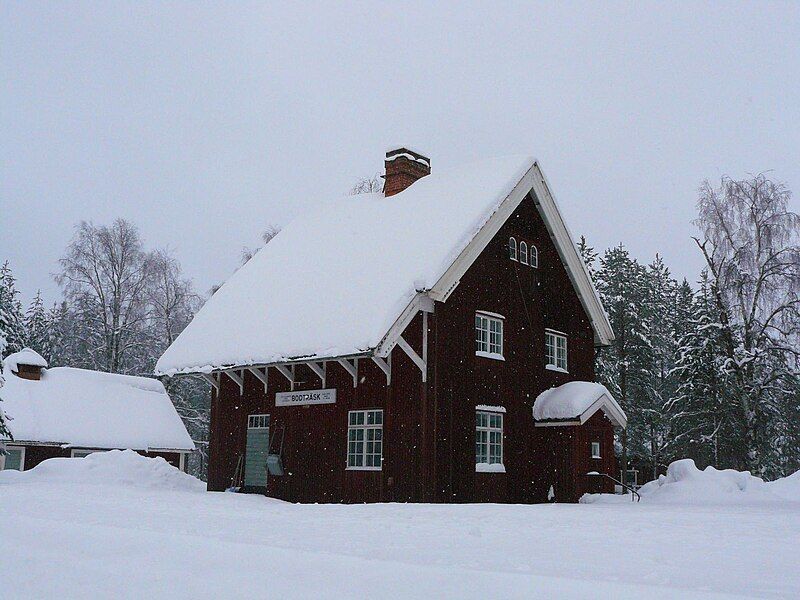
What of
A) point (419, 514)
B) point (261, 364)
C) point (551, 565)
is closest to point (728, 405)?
point (261, 364)

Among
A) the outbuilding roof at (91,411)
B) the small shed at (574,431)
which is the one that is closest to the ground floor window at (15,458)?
the outbuilding roof at (91,411)

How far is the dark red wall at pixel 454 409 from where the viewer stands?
18391 millimetres

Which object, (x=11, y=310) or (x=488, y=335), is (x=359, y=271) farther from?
(x=11, y=310)

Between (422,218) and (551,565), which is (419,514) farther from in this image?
(422,218)

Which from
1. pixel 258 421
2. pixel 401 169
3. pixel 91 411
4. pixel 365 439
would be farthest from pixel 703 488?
pixel 91 411

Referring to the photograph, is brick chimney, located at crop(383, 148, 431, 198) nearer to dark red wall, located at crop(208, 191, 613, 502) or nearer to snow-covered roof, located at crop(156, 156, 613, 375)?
snow-covered roof, located at crop(156, 156, 613, 375)

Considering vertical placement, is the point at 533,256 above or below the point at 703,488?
above

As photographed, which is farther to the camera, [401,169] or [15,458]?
[15,458]

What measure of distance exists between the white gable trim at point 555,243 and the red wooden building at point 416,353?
0.06 m

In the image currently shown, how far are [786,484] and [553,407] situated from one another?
644 cm

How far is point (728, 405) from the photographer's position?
3569 cm

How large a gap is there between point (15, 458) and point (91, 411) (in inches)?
161

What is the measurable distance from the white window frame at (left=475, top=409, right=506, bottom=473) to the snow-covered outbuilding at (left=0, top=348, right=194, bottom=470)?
18.9 metres

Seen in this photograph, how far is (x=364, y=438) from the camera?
1931 centimetres
